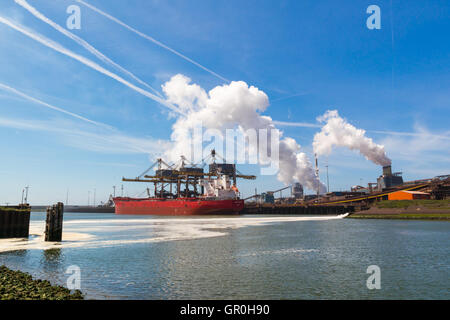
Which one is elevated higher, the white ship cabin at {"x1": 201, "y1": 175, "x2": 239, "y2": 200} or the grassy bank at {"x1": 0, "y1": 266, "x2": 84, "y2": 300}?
the white ship cabin at {"x1": 201, "y1": 175, "x2": 239, "y2": 200}

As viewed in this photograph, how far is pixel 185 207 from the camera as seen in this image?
310 ft

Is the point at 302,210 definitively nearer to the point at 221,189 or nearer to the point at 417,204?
the point at 221,189

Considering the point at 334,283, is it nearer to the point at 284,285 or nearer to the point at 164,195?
the point at 284,285

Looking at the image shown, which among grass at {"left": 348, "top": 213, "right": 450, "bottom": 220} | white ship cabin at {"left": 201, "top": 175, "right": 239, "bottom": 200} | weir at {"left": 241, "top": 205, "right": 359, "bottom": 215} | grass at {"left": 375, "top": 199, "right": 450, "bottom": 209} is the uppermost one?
white ship cabin at {"left": 201, "top": 175, "right": 239, "bottom": 200}

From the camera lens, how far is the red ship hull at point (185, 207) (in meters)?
90.9

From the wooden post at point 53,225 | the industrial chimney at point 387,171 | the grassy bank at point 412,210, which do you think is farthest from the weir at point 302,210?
the wooden post at point 53,225

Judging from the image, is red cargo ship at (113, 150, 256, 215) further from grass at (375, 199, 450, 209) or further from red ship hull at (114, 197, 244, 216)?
grass at (375, 199, 450, 209)

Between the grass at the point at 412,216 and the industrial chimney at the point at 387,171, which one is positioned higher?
the industrial chimney at the point at 387,171

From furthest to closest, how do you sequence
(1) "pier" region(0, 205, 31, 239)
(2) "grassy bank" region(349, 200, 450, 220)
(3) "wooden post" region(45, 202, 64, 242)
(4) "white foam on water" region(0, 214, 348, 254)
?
(2) "grassy bank" region(349, 200, 450, 220) → (1) "pier" region(0, 205, 31, 239) → (3) "wooden post" region(45, 202, 64, 242) → (4) "white foam on water" region(0, 214, 348, 254)

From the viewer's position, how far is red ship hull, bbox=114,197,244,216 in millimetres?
90938

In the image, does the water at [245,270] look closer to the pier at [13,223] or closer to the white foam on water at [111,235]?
the white foam on water at [111,235]

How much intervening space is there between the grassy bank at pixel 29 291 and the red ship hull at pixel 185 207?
7894 cm

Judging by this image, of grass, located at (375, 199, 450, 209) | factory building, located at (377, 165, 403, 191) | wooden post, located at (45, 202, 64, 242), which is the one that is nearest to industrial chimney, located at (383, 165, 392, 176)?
factory building, located at (377, 165, 403, 191)

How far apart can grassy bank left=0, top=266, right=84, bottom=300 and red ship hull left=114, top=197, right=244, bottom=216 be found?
78943 millimetres
